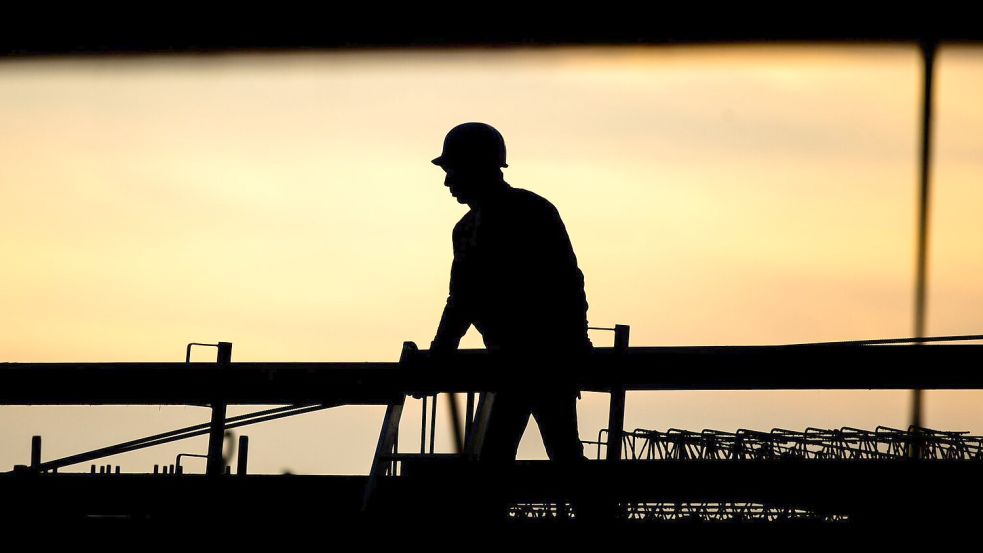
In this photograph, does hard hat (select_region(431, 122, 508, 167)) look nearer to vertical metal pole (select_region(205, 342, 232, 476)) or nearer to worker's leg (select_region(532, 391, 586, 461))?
worker's leg (select_region(532, 391, 586, 461))

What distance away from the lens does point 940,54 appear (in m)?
11.6

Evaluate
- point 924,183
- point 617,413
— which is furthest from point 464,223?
point 924,183

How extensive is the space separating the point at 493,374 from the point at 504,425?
0.76 ft

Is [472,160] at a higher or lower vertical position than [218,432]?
higher

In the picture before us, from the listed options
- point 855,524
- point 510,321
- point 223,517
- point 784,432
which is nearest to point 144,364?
point 223,517

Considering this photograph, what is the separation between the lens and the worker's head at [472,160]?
20.5ft

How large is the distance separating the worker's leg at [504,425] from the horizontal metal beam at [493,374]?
0.33 feet

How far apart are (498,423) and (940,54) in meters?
7.07

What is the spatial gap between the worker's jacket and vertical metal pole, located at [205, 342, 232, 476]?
1207 millimetres

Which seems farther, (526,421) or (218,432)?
(218,432)

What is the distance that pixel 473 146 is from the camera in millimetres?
6281

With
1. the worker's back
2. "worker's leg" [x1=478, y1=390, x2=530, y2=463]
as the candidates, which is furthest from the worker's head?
"worker's leg" [x1=478, y1=390, x2=530, y2=463]

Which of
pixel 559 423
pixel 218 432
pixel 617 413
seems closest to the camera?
pixel 559 423

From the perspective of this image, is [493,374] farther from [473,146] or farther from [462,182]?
[473,146]
